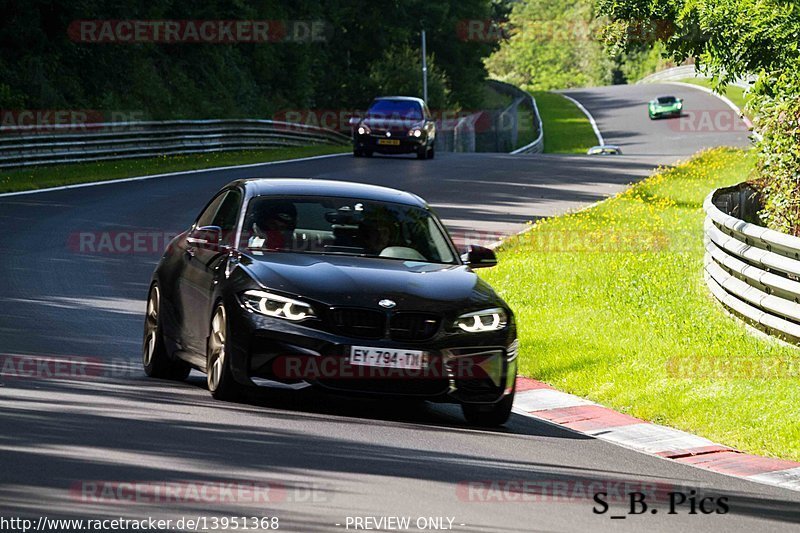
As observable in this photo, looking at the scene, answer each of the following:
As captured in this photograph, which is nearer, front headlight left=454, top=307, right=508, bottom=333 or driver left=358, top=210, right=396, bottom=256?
front headlight left=454, top=307, right=508, bottom=333

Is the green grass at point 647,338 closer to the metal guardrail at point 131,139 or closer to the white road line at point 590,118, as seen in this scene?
the metal guardrail at point 131,139

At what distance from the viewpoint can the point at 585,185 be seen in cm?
3506

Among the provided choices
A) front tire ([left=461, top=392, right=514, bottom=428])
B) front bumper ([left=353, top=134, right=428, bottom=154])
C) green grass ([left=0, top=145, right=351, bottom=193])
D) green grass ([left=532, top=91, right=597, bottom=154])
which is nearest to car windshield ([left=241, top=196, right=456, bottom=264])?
front tire ([left=461, top=392, right=514, bottom=428])

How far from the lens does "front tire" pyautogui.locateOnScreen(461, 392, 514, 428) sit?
10234 millimetres

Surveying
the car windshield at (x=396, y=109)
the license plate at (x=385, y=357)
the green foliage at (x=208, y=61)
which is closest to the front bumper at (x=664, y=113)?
the green foliage at (x=208, y=61)

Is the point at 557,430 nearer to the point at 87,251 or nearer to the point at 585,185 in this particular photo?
the point at 87,251

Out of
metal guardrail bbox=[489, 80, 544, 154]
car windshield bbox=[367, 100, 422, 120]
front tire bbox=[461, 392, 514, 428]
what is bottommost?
metal guardrail bbox=[489, 80, 544, 154]

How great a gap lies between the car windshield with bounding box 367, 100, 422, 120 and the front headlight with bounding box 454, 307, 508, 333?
33.5 metres

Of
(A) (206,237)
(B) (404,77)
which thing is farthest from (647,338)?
(B) (404,77)

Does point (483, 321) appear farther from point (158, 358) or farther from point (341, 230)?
point (158, 358)

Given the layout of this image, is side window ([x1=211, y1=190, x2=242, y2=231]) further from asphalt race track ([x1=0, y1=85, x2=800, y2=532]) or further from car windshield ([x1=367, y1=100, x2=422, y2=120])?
car windshield ([x1=367, y1=100, x2=422, y2=120])

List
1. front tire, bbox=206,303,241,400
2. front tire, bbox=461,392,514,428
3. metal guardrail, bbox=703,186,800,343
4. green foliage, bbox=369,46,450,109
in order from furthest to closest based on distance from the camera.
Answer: green foliage, bbox=369,46,450,109, metal guardrail, bbox=703,186,800,343, front tire, bbox=461,392,514,428, front tire, bbox=206,303,241,400

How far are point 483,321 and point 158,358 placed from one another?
2.68m

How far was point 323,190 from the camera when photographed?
441 inches
